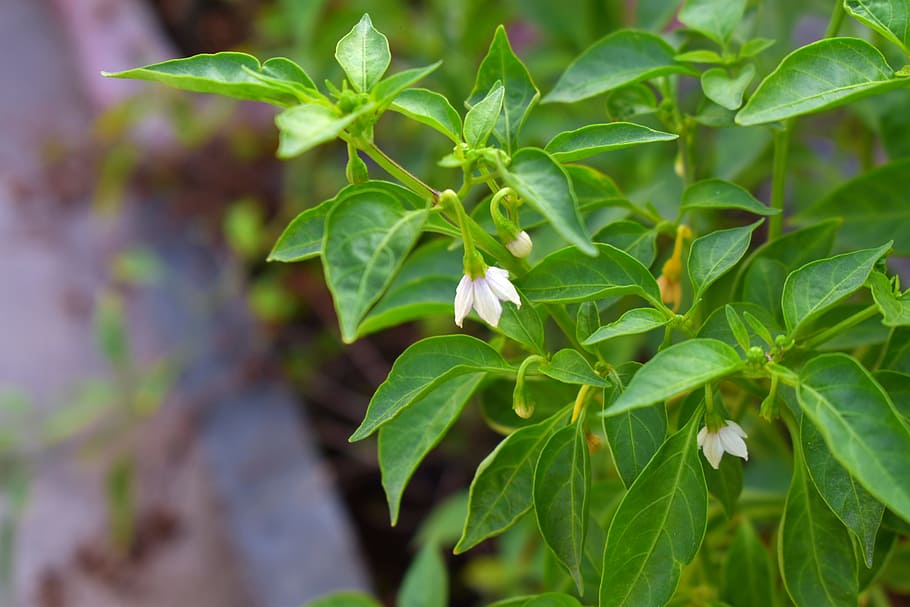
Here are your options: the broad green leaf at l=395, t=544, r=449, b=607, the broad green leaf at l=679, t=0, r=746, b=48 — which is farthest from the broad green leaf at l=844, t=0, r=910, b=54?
the broad green leaf at l=395, t=544, r=449, b=607

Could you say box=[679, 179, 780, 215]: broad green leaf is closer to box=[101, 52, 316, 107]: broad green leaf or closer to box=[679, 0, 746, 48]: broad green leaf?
box=[679, 0, 746, 48]: broad green leaf

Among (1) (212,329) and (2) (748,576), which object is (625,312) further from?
(1) (212,329)

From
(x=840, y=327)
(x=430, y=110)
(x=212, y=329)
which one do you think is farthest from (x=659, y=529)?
(x=212, y=329)

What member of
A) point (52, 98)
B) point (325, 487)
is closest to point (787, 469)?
point (325, 487)

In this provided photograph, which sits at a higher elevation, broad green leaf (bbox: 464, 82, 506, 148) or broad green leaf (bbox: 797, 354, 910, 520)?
broad green leaf (bbox: 464, 82, 506, 148)

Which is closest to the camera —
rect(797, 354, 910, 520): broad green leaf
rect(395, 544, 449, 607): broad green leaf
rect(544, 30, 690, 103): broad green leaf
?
rect(797, 354, 910, 520): broad green leaf
